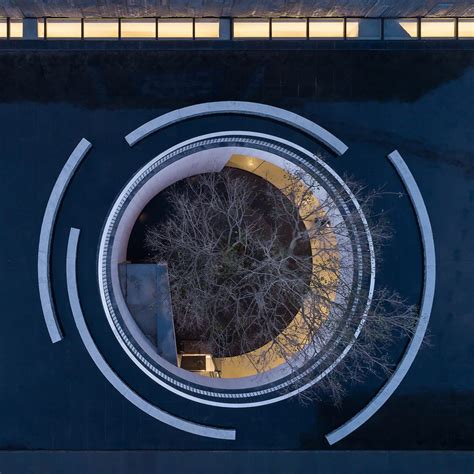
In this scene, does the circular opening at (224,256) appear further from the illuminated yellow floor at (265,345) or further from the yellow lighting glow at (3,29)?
the yellow lighting glow at (3,29)

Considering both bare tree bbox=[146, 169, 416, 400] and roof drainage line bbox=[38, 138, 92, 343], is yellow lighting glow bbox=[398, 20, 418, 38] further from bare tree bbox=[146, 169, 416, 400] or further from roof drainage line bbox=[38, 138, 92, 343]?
roof drainage line bbox=[38, 138, 92, 343]

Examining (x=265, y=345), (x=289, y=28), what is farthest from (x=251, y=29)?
(x=265, y=345)

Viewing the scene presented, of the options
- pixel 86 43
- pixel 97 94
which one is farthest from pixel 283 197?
pixel 86 43

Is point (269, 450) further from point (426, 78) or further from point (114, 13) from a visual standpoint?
point (114, 13)

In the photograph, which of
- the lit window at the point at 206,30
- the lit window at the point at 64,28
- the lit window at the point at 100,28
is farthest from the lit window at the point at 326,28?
the lit window at the point at 64,28

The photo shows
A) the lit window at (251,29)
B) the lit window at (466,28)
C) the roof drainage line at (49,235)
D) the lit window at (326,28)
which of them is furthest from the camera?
the lit window at (466,28)

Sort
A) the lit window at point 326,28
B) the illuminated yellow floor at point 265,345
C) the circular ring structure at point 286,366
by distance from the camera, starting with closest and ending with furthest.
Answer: the circular ring structure at point 286,366
the lit window at point 326,28
the illuminated yellow floor at point 265,345
